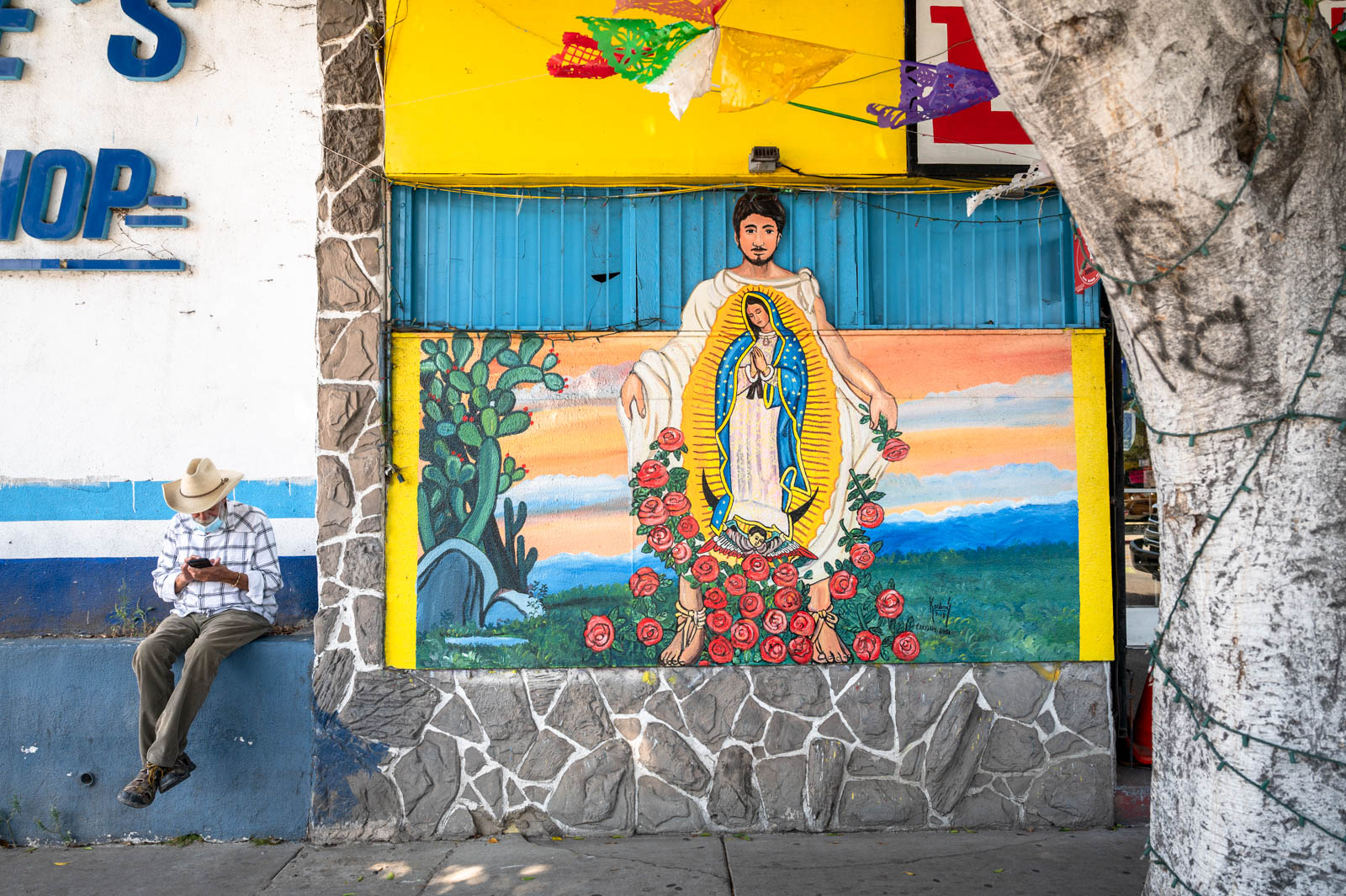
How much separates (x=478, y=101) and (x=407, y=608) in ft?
9.41

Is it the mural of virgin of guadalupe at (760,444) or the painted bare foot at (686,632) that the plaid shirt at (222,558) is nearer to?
the painted bare foot at (686,632)

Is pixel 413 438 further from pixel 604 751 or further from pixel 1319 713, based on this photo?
pixel 1319 713

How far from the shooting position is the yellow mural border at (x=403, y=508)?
492 centimetres

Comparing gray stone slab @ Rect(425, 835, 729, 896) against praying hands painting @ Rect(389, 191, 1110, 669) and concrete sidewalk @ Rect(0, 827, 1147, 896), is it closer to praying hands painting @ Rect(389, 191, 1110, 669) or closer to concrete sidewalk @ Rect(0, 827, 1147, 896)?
concrete sidewalk @ Rect(0, 827, 1147, 896)

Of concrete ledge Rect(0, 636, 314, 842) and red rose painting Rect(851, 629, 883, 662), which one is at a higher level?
red rose painting Rect(851, 629, 883, 662)

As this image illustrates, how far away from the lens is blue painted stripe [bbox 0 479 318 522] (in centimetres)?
508

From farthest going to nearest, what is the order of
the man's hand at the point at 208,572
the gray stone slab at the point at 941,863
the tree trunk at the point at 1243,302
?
the man's hand at the point at 208,572, the gray stone slab at the point at 941,863, the tree trunk at the point at 1243,302

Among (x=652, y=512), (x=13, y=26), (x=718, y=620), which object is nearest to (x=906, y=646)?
(x=718, y=620)

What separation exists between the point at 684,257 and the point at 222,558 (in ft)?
9.98

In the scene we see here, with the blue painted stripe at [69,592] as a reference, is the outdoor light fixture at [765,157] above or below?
above

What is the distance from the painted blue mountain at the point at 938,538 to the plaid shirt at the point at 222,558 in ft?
4.91

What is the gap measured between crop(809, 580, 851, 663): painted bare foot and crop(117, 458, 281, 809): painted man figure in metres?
2.99

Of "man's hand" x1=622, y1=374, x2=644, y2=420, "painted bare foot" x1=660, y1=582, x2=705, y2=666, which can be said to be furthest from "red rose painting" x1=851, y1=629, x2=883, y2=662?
"man's hand" x1=622, y1=374, x2=644, y2=420

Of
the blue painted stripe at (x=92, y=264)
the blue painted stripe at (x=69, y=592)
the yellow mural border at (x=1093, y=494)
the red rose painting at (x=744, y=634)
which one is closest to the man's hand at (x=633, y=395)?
the red rose painting at (x=744, y=634)
